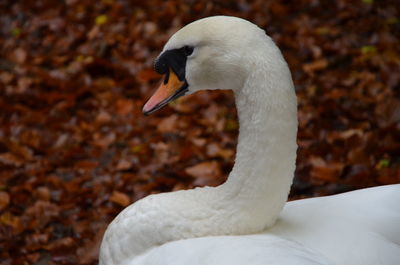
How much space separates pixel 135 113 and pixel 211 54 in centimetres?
293

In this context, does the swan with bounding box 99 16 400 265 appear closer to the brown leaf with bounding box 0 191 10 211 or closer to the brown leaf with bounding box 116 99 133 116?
the brown leaf with bounding box 0 191 10 211

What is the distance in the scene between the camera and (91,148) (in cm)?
473

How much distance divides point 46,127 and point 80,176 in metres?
0.80

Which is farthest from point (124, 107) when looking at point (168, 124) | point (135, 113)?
point (168, 124)

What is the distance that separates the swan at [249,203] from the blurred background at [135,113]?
122 cm

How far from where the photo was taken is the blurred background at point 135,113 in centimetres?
393

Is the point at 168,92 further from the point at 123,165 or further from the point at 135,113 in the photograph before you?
→ the point at 135,113

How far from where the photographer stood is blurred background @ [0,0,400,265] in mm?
3926

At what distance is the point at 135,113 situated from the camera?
512 centimetres

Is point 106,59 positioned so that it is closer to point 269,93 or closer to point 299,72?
point 299,72

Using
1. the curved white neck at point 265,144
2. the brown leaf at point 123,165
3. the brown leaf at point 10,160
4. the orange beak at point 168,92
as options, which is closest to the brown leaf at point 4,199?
the brown leaf at point 10,160

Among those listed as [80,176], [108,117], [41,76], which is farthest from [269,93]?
[41,76]

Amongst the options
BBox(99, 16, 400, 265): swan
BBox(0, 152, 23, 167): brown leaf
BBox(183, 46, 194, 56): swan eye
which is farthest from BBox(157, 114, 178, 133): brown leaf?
BBox(183, 46, 194, 56): swan eye

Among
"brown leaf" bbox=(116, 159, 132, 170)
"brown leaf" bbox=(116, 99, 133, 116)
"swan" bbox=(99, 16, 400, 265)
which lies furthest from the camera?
"brown leaf" bbox=(116, 99, 133, 116)
